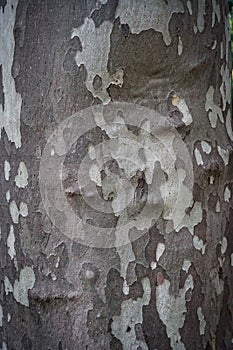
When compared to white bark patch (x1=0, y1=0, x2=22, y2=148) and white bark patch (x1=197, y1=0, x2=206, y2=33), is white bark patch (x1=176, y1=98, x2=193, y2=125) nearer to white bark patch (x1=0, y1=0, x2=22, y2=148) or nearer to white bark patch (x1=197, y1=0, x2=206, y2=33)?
white bark patch (x1=197, y1=0, x2=206, y2=33)

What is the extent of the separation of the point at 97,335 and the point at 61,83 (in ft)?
1.75

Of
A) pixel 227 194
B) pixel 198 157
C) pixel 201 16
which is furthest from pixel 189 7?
pixel 227 194

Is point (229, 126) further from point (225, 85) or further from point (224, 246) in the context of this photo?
point (224, 246)

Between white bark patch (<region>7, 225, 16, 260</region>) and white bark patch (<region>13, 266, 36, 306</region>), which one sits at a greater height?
white bark patch (<region>7, 225, 16, 260</region>)

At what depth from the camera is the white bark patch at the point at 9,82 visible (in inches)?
48.3

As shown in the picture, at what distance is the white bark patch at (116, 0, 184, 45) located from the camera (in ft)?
3.84

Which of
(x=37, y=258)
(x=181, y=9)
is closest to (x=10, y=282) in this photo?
(x=37, y=258)

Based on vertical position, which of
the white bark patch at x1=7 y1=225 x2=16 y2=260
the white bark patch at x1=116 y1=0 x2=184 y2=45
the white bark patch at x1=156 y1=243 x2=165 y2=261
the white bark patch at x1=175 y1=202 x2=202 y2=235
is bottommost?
the white bark patch at x1=156 y1=243 x2=165 y2=261

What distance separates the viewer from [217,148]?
129cm

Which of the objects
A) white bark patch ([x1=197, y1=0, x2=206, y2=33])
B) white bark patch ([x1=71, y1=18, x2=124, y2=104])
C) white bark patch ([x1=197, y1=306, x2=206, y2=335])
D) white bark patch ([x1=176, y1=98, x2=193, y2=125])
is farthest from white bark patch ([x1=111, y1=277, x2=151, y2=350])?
white bark patch ([x1=197, y1=0, x2=206, y2=33])

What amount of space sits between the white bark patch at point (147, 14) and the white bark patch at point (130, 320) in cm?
53

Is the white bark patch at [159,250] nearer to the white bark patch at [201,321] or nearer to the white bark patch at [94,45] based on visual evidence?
the white bark patch at [201,321]

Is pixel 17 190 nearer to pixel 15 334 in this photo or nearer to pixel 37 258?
pixel 37 258

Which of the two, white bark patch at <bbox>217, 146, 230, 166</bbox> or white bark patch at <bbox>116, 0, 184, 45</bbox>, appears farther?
white bark patch at <bbox>217, 146, 230, 166</bbox>
